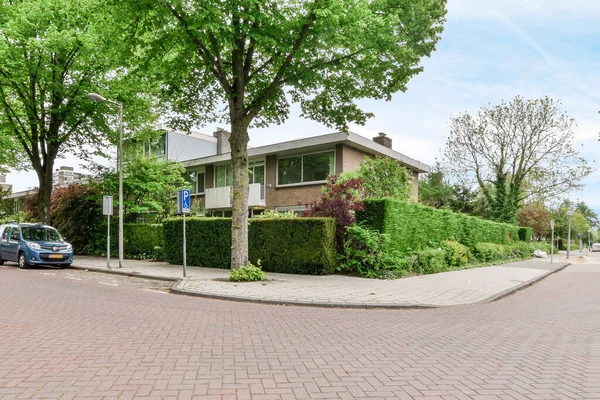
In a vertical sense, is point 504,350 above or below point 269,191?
below

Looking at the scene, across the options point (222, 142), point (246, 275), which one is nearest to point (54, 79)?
point (246, 275)

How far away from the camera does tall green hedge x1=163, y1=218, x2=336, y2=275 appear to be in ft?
44.9

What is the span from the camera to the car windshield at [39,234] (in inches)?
688

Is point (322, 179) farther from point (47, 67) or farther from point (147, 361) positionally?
point (147, 361)

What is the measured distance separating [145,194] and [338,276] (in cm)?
1384

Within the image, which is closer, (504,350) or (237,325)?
(504,350)

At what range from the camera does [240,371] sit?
14.1ft

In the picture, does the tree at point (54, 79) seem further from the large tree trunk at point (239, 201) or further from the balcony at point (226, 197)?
the balcony at point (226, 197)

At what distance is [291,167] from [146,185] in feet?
26.6

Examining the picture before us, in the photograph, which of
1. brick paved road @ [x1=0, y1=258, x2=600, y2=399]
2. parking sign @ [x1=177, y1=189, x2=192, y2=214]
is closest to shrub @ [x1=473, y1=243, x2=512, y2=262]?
brick paved road @ [x1=0, y1=258, x2=600, y2=399]

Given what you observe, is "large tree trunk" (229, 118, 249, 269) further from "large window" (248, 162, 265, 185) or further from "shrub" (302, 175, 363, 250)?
"large window" (248, 162, 265, 185)

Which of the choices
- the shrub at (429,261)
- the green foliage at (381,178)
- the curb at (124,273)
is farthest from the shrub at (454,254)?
the curb at (124,273)

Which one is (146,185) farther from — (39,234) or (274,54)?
(274,54)

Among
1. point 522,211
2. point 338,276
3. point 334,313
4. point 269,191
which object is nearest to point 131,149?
point 269,191
